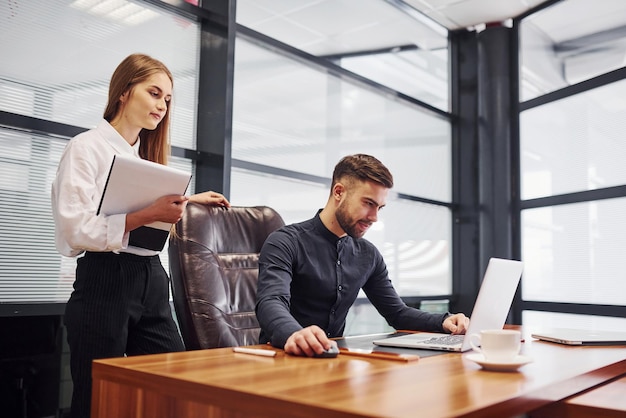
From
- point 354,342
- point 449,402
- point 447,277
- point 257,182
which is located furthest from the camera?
point 447,277

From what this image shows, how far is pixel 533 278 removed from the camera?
413cm

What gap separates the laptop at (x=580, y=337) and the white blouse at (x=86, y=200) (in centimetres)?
114

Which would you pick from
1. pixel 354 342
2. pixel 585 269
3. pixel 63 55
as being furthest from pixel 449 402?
pixel 585 269

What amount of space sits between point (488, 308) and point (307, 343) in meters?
0.44

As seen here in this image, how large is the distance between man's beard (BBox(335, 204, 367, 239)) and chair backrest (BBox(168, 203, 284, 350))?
0.29m

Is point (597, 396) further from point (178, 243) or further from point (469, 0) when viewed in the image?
point (469, 0)

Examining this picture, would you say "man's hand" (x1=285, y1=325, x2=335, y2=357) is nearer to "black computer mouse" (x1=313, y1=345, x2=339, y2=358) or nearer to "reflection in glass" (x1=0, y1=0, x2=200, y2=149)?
"black computer mouse" (x1=313, y1=345, x2=339, y2=358)

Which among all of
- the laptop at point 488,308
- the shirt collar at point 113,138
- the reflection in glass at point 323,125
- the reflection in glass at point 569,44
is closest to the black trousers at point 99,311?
the shirt collar at point 113,138

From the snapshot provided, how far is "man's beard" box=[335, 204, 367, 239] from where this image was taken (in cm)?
188

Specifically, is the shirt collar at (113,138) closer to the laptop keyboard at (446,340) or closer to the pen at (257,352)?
the pen at (257,352)

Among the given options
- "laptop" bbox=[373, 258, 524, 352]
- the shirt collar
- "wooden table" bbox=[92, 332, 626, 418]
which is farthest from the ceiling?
"wooden table" bbox=[92, 332, 626, 418]

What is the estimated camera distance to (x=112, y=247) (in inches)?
58.7

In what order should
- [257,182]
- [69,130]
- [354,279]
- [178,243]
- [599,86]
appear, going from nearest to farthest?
[178,243]
[354,279]
[69,130]
[257,182]
[599,86]

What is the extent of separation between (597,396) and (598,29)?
3.33 m
